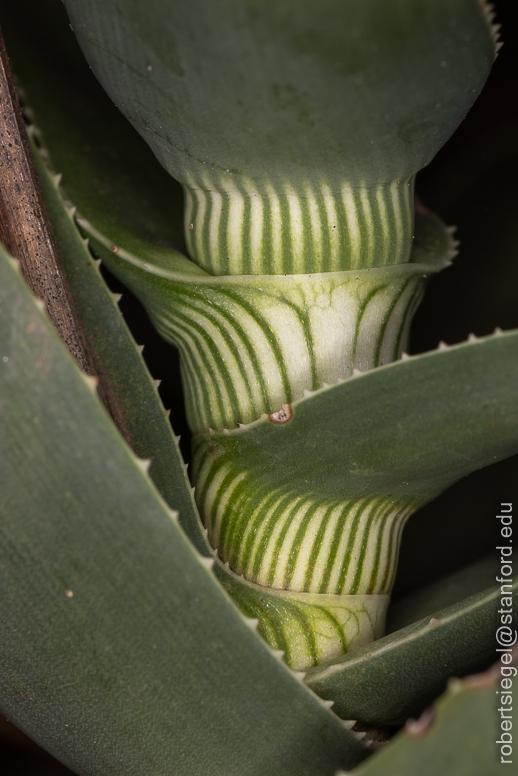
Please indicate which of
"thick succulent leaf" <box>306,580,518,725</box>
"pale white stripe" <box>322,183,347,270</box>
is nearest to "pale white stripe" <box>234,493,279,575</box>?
"thick succulent leaf" <box>306,580,518,725</box>

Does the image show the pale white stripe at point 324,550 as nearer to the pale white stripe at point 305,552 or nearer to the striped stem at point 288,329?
the pale white stripe at point 305,552

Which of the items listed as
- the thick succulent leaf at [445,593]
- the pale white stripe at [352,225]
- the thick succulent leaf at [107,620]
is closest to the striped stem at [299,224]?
the pale white stripe at [352,225]

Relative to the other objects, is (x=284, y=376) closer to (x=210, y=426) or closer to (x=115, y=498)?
(x=210, y=426)

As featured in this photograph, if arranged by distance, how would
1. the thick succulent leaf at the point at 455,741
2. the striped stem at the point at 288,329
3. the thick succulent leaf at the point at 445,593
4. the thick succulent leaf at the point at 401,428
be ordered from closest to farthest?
the thick succulent leaf at the point at 455,741
the thick succulent leaf at the point at 401,428
the striped stem at the point at 288,329
the thick succulent leaf at the point at 445,593

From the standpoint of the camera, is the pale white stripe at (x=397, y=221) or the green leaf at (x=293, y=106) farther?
the pale white stripe at (x=397, y=221)

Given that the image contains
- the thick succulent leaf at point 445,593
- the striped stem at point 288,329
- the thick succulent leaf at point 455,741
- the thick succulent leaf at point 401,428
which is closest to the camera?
the thick succulent leaf at point 455,741

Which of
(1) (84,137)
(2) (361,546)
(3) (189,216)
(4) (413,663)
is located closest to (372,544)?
(2) (361,546)

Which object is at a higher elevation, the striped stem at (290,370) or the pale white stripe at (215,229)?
the pale white stripe at (215,229)

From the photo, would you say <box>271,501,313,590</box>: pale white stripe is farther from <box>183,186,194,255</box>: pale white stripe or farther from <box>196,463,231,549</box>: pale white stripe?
<box>183,186,194,255</box>: pale white stripe
